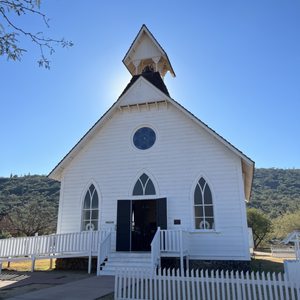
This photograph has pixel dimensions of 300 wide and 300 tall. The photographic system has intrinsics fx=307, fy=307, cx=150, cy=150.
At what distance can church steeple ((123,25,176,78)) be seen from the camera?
18.4 meters

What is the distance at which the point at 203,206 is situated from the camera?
13.8 meters

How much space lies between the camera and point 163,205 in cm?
1405

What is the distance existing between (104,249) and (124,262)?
1.19 meters

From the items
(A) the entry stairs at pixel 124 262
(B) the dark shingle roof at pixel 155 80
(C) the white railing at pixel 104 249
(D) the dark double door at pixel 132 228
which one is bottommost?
(A) the entry stairs at pixel 124 262

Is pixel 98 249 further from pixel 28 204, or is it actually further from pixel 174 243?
pixel 28 204

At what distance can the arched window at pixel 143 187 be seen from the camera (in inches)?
581

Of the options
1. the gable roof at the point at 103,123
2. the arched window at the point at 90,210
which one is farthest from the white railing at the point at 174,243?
the gable roof at the point at 103,123

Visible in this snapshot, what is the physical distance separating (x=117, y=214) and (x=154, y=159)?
125 inches

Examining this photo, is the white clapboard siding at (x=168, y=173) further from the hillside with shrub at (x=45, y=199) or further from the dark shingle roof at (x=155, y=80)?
the hillside with shrub at (x=45, y=199)

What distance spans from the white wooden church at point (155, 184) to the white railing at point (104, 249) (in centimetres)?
4

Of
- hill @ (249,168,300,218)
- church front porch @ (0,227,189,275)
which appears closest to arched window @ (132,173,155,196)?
church front porch @ (0,227,189,275)

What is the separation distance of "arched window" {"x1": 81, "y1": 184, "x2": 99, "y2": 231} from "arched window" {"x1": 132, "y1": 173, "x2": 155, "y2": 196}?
2.12 m

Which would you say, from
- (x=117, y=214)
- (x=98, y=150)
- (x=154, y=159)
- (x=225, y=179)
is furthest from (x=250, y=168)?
(x=98, y=150)

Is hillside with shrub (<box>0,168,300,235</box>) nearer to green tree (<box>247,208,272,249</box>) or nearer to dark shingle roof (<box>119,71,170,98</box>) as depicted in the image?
green tree (<box>247,208,272,249</box>)
